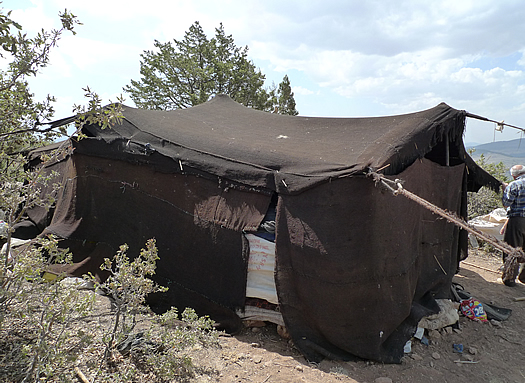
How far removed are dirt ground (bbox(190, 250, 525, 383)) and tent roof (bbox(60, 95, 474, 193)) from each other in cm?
149

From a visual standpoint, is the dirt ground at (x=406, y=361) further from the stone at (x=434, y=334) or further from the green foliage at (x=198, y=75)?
the green foliage at (x=198, y=75)

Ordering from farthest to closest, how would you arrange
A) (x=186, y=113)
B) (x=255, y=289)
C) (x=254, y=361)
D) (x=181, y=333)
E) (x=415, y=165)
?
(x=186, y=113) < (x=415, y=165) < (x=255, y=289) < (x=254, y=361) < (x=181, y=333)

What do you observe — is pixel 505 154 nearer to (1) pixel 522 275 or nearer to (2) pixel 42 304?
(1) pixel 522 275

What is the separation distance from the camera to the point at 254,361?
3102 millimetres

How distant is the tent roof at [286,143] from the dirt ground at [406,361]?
1492 millimetres

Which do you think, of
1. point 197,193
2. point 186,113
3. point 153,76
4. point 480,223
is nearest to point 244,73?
point 153,76

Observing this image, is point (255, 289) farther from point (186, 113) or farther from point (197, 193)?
point (186, 113)

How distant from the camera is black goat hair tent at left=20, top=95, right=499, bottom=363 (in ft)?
10.1

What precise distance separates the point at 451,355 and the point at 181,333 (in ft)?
8.50

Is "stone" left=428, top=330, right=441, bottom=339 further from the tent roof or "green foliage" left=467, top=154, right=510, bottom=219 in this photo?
"green foliage" left=467, top=154, right=510, bottom=219

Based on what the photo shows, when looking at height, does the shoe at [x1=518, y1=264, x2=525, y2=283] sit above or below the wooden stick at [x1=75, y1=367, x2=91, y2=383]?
below

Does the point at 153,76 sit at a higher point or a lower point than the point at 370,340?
higher

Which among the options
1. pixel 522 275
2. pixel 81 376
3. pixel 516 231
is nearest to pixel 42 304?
pixel 81 376

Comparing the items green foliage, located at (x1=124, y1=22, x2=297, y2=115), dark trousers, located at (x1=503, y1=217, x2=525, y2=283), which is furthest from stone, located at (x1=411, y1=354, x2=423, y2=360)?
green foliage, located at (x1=124, y1=22, x2=297, y2=115)
